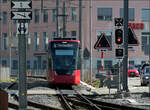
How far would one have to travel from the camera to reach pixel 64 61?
103ft

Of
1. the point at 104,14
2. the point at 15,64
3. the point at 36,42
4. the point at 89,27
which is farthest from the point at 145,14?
the point at 15,64

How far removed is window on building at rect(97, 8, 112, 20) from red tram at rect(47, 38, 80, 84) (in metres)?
36.8

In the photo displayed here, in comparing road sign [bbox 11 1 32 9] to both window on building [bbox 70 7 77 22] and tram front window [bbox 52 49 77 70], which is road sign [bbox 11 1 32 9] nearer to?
tram front window [bbox 52 49 77 70]

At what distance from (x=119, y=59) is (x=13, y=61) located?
57.1 meters

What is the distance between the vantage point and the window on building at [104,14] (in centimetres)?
6831

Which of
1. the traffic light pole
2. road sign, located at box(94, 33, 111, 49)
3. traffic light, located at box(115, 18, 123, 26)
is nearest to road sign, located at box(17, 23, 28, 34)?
the traffic light pole

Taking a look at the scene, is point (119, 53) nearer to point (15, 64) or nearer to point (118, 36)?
point (118, 36)

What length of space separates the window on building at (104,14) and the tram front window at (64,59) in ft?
122

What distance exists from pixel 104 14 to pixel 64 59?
38.2 meters


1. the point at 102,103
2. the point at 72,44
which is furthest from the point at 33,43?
the point at 102,103

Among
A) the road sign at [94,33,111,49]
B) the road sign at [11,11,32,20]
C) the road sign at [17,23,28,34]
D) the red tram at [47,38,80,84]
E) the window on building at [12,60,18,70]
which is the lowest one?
the window on building at [12,60,18,70]

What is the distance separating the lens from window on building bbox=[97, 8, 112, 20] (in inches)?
2689

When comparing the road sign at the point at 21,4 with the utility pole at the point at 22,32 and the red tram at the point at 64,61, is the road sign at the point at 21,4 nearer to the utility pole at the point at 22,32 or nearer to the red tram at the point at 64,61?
the utility pole at the point at 22,32

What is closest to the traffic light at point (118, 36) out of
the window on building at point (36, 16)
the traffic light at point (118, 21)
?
the traffic light at point (118, 21)
